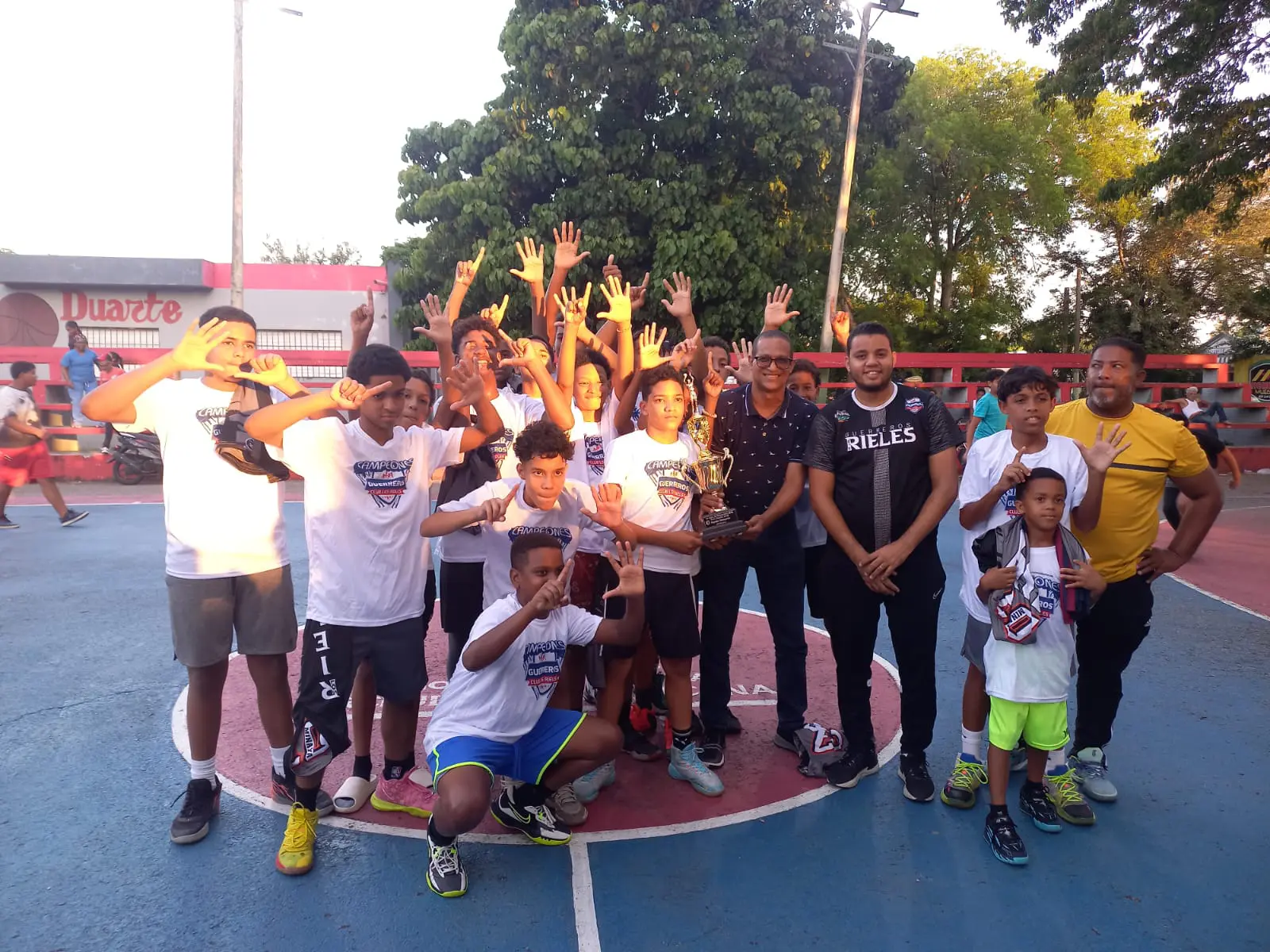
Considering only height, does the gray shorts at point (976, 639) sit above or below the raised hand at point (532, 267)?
below

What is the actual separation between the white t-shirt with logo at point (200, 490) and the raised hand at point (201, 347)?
0.65 feet

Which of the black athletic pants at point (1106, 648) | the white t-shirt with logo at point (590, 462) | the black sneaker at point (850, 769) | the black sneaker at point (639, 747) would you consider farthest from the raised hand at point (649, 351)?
the black athletic pants at point (1106, 648)

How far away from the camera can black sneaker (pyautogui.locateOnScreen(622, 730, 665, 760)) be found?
13.7 ft

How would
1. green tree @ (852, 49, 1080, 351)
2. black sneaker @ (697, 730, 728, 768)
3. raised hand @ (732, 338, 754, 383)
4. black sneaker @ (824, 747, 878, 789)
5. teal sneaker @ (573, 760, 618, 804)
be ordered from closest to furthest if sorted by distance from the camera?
teal sneaker @ (573, 760, 618, 804) < black sneaker @ (824, 747, 878, 789) < black sneaker @ (697, 730, 728, 768) < raised hand @ (732, 338, 754, 383) < green tree @ (852, 49, 1080, 351)

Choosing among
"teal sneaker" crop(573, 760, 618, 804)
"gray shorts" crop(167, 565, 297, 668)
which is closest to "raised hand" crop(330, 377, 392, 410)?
"gray shorts" crop(167, 565, 297, 668)

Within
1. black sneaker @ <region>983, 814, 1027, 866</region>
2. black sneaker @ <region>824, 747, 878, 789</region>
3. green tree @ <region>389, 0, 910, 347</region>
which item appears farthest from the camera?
green tree @ <region>389, 0, 910, 347</region>

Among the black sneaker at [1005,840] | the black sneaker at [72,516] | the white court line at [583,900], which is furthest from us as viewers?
the black sneaker at [72,516]

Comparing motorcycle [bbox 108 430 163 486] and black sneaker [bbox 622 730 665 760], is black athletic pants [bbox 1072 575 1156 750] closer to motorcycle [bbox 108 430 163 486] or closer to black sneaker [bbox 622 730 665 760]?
black sneaker [bbox 622 730 665 760]

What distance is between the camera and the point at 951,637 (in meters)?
6.08

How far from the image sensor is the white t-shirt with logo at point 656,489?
3.85 metres

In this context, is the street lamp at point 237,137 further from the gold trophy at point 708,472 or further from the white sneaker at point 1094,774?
the white sneaker at point 1094,774

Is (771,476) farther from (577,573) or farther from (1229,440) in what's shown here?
(1229,440)

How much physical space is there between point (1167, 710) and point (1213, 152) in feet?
34.5

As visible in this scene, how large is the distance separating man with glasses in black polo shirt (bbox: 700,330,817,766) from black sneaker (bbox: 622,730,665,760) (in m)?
0.29
